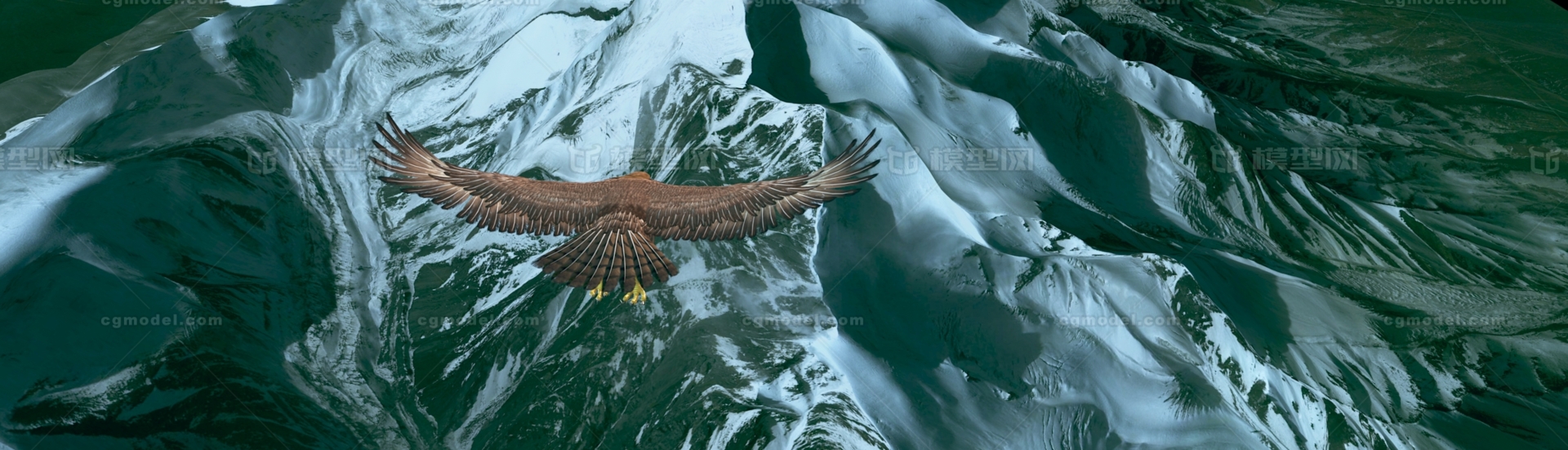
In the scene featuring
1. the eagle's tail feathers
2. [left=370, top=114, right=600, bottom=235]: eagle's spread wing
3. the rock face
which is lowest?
the rock face

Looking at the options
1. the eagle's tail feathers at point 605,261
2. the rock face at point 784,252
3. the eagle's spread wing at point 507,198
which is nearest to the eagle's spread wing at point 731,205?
the eagle's tail feathers at point 605,261

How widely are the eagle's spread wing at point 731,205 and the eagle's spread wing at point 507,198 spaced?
55 cm

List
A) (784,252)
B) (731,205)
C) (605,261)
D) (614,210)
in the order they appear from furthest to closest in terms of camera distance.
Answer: (784,252) → (731,205) → (614,210) → (605,261)

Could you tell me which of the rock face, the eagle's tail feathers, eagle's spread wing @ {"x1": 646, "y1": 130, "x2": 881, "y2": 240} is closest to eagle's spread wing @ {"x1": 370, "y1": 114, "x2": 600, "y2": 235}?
the eagle's tail feathers

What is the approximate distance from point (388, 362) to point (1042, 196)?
8.53 metres

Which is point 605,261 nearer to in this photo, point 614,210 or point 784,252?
point 614,210

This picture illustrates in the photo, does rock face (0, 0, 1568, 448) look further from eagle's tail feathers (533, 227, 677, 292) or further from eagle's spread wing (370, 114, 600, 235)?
eagle's tail feathers (533, 227, 677, 292)

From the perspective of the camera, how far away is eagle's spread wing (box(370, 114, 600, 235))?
6500 mm

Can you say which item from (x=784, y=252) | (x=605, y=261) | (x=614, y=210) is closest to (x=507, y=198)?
(x=614, y=210)

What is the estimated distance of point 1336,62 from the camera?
51.6 ft

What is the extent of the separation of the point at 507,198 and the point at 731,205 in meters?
1.88

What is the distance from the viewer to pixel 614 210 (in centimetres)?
639

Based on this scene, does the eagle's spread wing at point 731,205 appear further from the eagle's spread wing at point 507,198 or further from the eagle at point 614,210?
the eagle's spread wing at point 507,198

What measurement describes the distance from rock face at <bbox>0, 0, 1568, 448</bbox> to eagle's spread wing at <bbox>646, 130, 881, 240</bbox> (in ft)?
7.22
